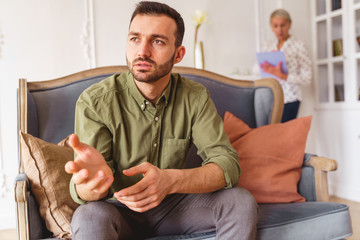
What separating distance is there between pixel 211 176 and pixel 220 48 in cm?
249

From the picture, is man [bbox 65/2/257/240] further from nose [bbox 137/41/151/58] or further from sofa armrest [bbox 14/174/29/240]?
sofa armrest [bbox 14/174/29/240]

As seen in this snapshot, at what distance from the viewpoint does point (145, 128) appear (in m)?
1.31

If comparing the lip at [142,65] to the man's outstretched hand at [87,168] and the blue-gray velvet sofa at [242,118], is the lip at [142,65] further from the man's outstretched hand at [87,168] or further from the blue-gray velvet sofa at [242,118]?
the blue-gray velvet sofa at [242,118]

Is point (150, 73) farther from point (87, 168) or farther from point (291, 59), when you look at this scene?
point (291, 59)

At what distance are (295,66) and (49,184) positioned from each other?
8.53 ft

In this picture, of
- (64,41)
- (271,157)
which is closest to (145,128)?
(271,157)

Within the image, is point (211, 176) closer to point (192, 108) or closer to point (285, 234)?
point (192, 108)

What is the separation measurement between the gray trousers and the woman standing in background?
7.12ft

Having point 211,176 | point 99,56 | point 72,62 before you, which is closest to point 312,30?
point 99,56

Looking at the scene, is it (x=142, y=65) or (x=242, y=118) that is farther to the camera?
(x=242, y=118)

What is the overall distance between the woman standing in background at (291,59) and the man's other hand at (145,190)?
2381 mm

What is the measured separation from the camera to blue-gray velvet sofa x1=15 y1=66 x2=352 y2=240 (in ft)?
4.33

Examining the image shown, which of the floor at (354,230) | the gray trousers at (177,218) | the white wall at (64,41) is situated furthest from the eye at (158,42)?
the white wall at (64,41)

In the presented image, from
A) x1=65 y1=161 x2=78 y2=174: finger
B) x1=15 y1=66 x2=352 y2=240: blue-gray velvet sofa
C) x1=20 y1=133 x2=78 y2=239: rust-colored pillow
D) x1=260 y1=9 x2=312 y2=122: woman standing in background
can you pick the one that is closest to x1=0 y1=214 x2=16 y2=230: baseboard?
x1=15 y1=66 x2=352 y2=240: blue-gray velvet sofa
